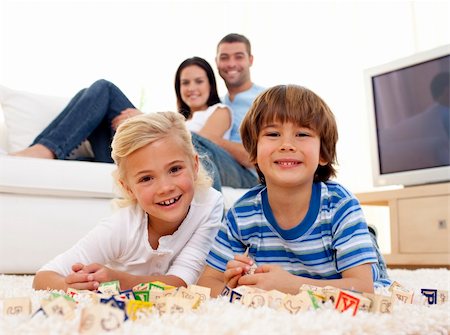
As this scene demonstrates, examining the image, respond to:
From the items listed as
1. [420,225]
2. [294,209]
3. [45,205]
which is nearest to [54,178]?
[45,205]

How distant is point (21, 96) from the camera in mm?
2545

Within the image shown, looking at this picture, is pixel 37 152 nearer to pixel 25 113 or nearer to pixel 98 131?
pixel 98 131

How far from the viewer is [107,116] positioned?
85.4 inches

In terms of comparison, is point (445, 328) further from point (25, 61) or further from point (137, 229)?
point (25, 61)

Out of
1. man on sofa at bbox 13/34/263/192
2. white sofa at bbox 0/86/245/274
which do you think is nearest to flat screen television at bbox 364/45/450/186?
man on sofa at bbox 13/34/263/192

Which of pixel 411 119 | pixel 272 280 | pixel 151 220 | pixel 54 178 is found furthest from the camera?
pixel 411 119

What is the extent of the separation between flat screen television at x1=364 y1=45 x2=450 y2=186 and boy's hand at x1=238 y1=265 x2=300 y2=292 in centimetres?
192

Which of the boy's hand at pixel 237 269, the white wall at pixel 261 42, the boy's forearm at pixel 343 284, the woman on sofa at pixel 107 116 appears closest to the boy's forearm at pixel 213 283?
the boy's hand at pixel 237 269

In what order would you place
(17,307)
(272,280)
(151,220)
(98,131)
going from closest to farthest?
(17,307)
(272,280)
(151,220)
(98,131)

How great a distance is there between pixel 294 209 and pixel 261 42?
3.02 meters

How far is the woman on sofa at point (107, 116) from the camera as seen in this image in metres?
2.03

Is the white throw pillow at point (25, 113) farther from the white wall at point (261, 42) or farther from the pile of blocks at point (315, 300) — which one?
the pile of blocks at point (315, 300)

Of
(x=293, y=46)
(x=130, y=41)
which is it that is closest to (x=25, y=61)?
(x=130, y=41)

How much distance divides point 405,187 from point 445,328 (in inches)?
87.0
